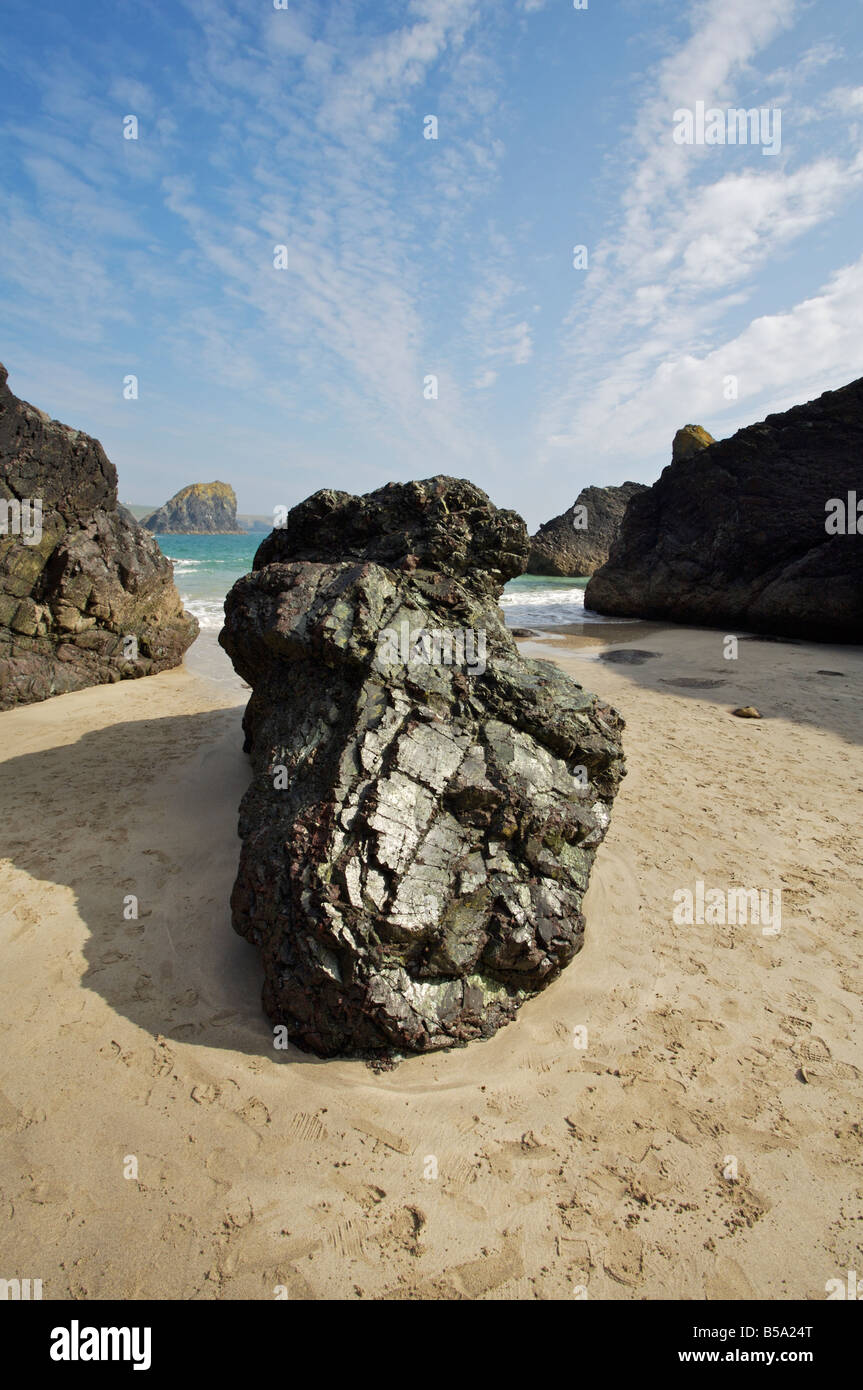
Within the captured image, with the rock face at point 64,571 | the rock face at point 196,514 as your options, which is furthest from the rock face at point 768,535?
the rock face at point 196,514

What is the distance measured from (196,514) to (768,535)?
125 meters

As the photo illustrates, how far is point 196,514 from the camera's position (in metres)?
124

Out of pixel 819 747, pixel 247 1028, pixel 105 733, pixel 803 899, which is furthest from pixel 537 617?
pixel 247 1028

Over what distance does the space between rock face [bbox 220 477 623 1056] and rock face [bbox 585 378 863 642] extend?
45.4 feet

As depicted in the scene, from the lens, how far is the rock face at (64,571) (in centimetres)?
1019

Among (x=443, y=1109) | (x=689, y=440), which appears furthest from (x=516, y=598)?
(x=443, y=1109)

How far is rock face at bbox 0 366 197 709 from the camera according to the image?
10188 mm

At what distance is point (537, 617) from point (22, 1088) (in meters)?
22.3

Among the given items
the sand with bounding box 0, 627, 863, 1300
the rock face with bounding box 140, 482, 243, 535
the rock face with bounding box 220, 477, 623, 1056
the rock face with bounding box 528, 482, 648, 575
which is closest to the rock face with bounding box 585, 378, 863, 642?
the sand with bounding box 0, 627, 863, 1300

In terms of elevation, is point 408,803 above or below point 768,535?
below

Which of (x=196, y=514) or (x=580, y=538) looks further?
(x=196, y=514)

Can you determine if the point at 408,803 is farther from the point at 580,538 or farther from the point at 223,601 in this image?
the point at 580,538

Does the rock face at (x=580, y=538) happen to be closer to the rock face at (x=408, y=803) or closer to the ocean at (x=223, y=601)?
the ocean at (x=223, y=601)

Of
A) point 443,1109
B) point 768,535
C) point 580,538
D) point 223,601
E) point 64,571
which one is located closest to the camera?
point 443,1109
